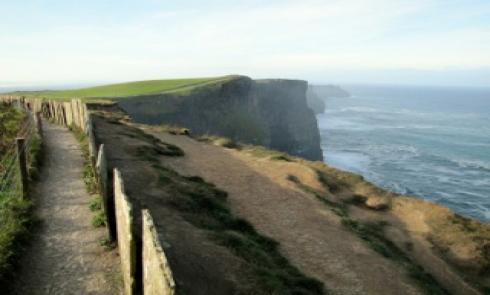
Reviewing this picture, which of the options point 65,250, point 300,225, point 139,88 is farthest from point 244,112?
point 65,250

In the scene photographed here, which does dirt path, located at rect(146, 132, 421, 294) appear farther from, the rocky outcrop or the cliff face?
the rocky outcrop

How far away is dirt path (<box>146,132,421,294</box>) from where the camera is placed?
15.2 m

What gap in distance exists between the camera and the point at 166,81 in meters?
86.0

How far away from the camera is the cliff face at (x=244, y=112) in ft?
208

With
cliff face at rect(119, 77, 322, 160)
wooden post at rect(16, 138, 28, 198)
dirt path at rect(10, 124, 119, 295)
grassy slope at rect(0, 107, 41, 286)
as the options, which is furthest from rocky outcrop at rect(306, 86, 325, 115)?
grassy slope at rect(0, 107, 41, 286)

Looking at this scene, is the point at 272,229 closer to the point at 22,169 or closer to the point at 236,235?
Result: the point at 236,235

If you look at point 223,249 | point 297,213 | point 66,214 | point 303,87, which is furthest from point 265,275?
point 303,87

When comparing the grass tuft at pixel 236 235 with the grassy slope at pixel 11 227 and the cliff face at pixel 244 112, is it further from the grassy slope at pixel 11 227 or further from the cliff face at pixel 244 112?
the cliff face at pixel 244 112

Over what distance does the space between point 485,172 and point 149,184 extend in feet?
227

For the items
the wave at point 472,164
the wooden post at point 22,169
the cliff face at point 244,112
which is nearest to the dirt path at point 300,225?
the wooden post at point 22,169

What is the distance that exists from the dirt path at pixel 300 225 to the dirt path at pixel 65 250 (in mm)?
6551

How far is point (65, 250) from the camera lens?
38.8ft

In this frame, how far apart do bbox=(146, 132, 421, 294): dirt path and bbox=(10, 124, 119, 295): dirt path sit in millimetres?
6551

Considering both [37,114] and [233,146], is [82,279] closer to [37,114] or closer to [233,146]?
[37,114]
